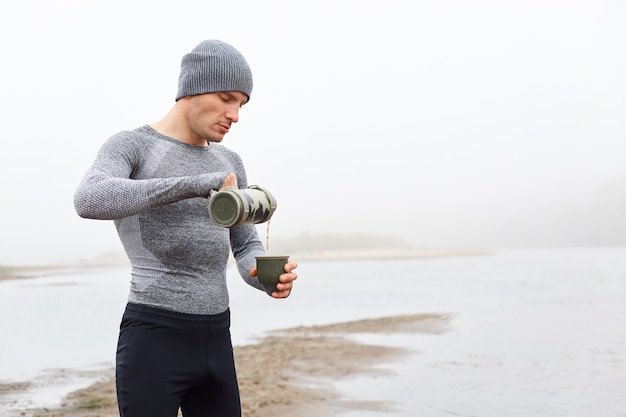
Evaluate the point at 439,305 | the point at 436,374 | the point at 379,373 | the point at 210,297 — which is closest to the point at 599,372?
the point at 436,374

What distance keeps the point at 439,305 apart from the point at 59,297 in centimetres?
1081

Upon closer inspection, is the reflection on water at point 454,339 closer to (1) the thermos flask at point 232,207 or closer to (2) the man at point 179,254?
(2) the man at point 179,254

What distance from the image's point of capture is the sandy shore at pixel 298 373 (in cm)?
720

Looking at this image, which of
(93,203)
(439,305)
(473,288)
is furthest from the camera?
(473,288)

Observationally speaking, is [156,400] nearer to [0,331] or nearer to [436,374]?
[436,374]

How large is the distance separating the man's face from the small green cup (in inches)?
16.8

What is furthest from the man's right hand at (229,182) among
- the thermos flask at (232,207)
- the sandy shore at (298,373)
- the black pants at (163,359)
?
the sandy shore at (298,373)

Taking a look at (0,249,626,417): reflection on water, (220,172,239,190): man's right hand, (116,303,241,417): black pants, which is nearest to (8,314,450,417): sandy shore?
(0,249,626,417): reflection on water

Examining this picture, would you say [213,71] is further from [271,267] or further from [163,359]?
[163,359]

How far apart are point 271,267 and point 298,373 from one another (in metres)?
6.95

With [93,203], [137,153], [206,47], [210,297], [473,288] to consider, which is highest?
[206,47]

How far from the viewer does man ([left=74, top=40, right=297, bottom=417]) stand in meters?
2.29

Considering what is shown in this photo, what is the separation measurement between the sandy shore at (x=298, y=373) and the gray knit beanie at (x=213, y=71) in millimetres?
4953

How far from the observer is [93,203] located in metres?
2.15
